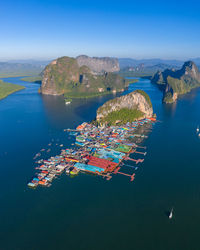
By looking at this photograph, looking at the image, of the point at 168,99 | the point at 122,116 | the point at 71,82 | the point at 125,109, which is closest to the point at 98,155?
the point at 122,116

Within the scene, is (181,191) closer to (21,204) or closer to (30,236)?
(30,236)

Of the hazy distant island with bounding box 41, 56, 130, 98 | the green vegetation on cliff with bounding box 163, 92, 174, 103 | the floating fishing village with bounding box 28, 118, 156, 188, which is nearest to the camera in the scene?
the floating fishing village with bounding box 28, 118, 156, 188

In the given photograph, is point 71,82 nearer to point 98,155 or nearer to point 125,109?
point 125,109

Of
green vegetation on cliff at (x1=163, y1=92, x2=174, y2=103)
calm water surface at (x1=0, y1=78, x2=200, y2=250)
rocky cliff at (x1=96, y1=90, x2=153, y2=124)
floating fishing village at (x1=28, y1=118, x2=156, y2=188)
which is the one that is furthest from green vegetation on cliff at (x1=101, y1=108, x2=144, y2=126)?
green vegetation on cliff at (x1=163, y1=92, x2=174, y2=103)

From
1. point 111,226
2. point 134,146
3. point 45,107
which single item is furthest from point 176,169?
point 45,107

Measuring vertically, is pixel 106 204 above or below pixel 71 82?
below

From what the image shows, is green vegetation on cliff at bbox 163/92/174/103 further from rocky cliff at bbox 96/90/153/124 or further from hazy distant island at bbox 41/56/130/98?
hazy distant island at bbox 41/56/130/98

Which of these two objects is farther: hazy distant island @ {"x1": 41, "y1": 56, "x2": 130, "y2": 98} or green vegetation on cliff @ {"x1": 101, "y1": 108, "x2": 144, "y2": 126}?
hazy distant island @ {"x1": 41, "y1": 56, "x2": 130, "y2": 98}
